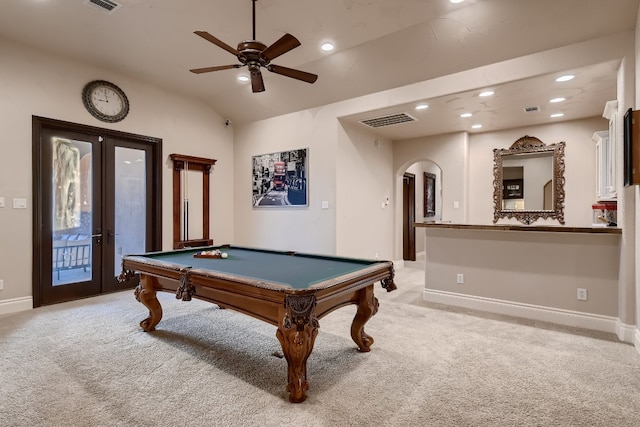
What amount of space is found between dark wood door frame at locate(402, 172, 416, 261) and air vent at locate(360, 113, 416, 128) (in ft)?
7.09

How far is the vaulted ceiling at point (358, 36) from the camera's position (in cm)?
314

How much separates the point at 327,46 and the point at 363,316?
3.09m

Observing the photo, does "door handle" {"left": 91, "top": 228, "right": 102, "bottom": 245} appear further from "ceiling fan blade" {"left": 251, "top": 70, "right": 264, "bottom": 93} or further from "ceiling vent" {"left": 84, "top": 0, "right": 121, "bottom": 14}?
"ceiling fan blade" {"left": 251, "top": 70, "right": 264, "bottom": 93}

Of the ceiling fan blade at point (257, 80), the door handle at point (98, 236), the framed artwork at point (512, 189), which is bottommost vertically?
the door handle at point (98, 236)

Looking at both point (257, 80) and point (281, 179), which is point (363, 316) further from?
point (281, 179)

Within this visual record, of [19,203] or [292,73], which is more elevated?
[292,73]

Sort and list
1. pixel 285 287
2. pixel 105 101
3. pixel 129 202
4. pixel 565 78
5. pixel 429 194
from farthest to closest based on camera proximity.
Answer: pixel 429 194
pixel 129 202
pixel 105 101
pixel 565 78
pixel 285 287

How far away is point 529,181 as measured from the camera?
562 centimetres

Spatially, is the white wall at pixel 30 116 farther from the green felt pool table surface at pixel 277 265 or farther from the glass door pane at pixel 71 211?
the green felt pool table surface at pixel 277 265

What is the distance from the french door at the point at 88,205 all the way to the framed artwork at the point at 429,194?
6.14 metres

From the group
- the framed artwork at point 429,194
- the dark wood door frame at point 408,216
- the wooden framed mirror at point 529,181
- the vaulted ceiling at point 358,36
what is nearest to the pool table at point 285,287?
the vaulted ceiling at point 358,36

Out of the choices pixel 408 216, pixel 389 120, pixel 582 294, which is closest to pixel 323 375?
pixel 582 294

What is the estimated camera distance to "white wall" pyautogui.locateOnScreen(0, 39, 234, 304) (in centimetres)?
384

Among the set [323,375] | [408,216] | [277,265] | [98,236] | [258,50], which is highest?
[258,50]
